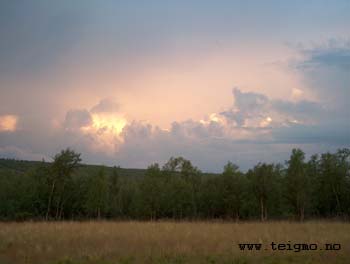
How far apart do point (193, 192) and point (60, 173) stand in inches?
758

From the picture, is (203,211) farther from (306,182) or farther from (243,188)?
(306,182)

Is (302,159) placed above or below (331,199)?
above

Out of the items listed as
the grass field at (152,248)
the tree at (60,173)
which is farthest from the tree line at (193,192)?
the grass field at (152,248)

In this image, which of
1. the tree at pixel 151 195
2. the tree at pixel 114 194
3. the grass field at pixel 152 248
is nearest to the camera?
the grass field at pixel 152 248

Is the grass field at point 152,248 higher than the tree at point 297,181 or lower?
lower

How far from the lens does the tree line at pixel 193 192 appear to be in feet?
147

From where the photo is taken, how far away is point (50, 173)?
47.4 meters

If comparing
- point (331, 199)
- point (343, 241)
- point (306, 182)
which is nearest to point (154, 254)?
point (343, 241)

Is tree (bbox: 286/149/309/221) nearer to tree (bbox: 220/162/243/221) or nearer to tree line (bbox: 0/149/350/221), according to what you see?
tree line (bbox: 0/149/350/221)

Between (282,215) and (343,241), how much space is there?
31.4 m

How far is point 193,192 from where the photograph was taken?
2142 inches

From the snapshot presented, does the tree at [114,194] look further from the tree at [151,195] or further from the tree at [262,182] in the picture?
the tree at [262,182]

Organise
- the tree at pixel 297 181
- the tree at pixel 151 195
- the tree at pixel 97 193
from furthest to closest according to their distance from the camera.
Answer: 1. the tree at pixel 151 195
2. the tree at pixel 97 193
3. the tree at pixel 297 181

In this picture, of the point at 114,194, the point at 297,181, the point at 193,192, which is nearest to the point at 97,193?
the point at 114,194
